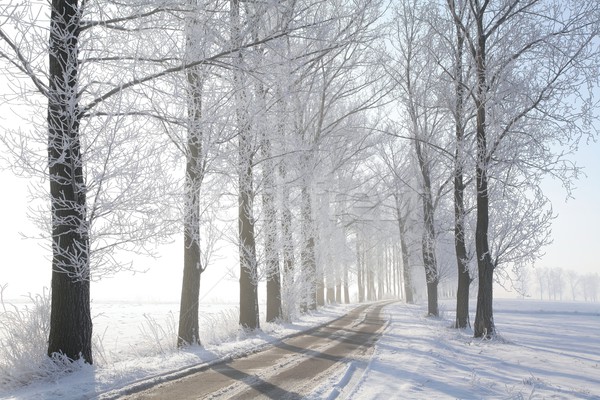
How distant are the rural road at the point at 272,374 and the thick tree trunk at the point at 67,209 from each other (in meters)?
1.83

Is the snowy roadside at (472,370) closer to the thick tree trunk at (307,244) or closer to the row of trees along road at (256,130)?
the row of trees along road at (256,130)

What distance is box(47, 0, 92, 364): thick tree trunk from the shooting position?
6688mm

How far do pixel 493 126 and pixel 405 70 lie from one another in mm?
7842

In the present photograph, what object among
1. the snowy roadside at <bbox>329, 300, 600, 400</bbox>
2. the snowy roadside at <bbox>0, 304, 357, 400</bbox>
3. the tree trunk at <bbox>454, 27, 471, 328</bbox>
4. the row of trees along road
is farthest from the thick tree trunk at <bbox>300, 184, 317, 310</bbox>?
the snowy roadside at <bbox>0, 304, 357, 400</bbox>

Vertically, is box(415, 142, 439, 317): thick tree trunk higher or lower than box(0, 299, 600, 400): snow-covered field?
higher

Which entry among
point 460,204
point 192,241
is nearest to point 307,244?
point 460,204

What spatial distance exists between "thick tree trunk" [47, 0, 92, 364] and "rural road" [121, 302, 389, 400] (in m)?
1.83

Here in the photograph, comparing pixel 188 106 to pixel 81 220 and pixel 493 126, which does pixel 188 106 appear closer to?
pixel 81 220

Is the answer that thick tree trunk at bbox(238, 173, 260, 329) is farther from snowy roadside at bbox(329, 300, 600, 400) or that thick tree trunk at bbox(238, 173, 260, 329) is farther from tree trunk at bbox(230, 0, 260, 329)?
snowy roadside at bbox(329, 300, 600, 400)

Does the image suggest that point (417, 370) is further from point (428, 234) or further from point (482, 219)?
point (428, 234)

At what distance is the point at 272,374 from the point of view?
6.88 m

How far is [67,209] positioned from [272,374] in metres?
3.85

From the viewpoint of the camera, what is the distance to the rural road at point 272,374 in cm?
564

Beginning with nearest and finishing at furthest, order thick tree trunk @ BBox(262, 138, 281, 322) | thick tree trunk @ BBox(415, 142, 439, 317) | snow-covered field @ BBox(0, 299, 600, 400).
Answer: snow-covered field @ BBox(0, 299, 600, 400) → thick tree trunk @ BBox(262, 138, 281, 322) → thick tree trunk @ BBox(415, 142, 439, 317)
